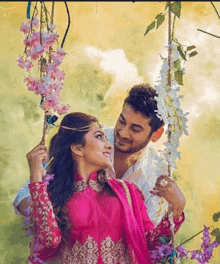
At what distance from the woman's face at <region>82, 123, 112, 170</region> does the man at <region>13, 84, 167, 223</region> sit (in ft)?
1.61

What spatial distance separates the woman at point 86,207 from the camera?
311 cm

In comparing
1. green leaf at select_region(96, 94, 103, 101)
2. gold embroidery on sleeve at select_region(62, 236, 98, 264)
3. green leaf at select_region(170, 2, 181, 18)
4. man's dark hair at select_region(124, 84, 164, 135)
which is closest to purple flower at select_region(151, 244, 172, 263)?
gold embroidery on sleeve at select_region(62, 236, 98, 264)

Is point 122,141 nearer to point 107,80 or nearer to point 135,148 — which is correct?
point 135,148

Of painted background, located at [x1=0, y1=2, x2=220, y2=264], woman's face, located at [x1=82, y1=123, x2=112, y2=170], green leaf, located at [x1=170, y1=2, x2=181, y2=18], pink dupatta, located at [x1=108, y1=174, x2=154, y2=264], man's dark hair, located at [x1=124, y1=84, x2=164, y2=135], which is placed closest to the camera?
green leaf, located at [x1=170, y1=2, x2=181, y2=18]

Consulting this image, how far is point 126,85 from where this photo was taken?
4.28m

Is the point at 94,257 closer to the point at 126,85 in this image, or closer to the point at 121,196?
the point at 121,196

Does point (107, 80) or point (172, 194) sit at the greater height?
point (107, 80)

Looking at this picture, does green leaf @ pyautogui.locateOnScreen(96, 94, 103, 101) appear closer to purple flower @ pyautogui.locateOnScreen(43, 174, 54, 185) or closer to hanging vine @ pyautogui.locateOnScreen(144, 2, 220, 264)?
hanging vine @ pyautogui.locateOnScreen(144, 2, 220, 264)

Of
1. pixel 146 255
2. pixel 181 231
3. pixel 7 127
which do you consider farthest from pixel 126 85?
pixel 146 255

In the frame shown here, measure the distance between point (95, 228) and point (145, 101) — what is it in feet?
3.15

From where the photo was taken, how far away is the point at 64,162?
337 centimetres

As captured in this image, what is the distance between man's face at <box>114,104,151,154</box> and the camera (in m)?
3.83

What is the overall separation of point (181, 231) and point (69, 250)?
4.97 ft

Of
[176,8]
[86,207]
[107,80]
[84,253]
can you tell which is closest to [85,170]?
[86,207]
